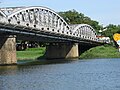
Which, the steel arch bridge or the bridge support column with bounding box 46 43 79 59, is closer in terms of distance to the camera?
the steel arch bridge

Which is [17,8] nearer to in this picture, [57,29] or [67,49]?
[57,29]

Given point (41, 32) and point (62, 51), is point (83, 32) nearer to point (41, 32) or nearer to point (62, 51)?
point (62, 51)

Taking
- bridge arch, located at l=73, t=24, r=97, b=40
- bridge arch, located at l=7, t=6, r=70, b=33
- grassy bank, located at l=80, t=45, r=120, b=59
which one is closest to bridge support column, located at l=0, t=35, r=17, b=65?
bridge arch, located at l=7, t=6, r=70, b=33

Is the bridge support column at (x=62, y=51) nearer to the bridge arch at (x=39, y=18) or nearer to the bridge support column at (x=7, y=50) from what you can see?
the bridge arch at (x=39, y=18)

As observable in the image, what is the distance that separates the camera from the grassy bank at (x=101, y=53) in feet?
479

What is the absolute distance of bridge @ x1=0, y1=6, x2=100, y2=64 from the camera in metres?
104

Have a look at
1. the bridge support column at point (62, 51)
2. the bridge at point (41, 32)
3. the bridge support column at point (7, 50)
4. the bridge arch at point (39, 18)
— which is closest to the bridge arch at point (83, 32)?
the bridge at point (41, 32)

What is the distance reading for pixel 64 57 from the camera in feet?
481

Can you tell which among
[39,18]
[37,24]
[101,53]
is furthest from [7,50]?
[101,53]

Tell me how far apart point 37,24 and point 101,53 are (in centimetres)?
3717

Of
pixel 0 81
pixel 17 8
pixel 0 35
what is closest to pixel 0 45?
pixel 0 35

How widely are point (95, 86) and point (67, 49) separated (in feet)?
312

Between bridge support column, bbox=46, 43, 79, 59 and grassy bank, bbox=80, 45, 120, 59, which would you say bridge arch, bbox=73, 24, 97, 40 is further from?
grassy bank, bbox=80, 45, 120, 59

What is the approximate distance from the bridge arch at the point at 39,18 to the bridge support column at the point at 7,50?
426 cm
